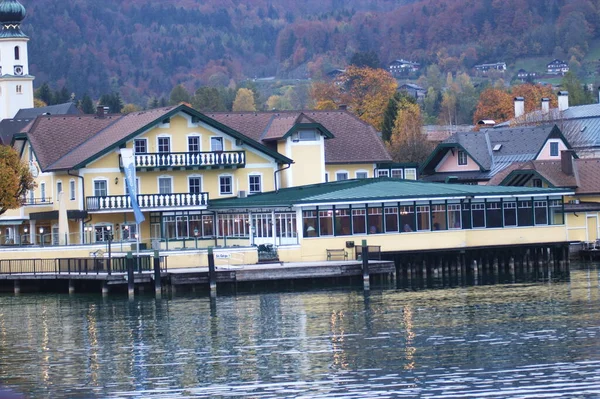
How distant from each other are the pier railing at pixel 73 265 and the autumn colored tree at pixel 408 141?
61151 mm

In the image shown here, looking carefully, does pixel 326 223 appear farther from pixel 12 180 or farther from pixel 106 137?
pixel 12 180

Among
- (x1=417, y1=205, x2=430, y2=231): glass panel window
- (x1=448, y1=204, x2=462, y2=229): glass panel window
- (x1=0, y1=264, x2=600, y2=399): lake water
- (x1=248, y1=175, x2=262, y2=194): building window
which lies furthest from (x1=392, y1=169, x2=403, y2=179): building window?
(x1=0, y1=264, x2=600, y2=399): lake water

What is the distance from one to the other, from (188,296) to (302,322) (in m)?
12.4

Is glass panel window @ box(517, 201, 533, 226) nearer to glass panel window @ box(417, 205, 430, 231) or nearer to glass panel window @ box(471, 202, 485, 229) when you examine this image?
glass panel window @ box(471, 202, 485, 229)

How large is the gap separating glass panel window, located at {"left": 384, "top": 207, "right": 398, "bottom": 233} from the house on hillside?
29.4 metres

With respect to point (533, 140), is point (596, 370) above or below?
below

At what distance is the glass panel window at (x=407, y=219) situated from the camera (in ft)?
244

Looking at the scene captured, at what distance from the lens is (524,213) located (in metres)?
77.6

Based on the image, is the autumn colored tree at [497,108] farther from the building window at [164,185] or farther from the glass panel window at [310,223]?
the glass panel window at [310,223]

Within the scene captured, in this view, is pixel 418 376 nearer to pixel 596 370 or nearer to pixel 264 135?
pixel 596 370

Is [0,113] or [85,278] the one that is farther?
[0,113]

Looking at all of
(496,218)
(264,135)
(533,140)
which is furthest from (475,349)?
(533,140)

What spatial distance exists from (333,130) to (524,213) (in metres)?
21.3

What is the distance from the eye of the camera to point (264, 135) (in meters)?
89.1
